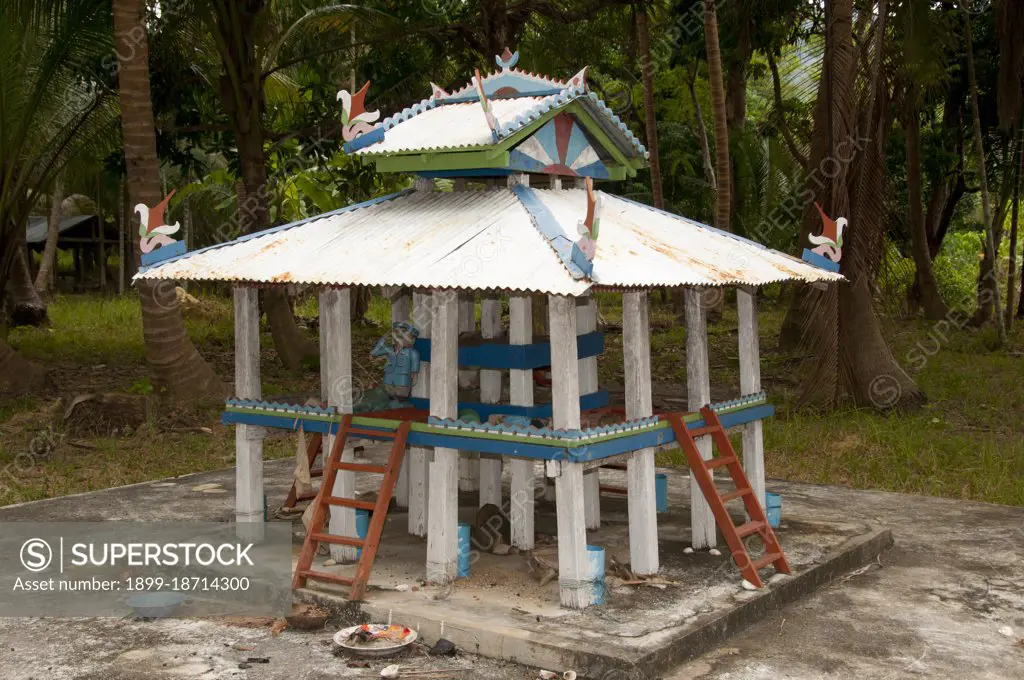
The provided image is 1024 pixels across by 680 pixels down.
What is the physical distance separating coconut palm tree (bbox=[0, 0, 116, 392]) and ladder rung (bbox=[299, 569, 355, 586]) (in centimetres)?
980

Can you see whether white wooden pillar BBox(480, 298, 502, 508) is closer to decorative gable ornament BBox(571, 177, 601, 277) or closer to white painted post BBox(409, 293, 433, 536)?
white painted post BBox(409, 293, 433, 536)

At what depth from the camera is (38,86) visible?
15.9 metres

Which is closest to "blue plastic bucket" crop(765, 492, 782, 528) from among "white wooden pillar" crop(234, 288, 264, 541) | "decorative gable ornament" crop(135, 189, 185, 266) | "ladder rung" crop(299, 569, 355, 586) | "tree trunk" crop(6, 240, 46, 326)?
"ladder rung" crop(299, 569, 355, 586)

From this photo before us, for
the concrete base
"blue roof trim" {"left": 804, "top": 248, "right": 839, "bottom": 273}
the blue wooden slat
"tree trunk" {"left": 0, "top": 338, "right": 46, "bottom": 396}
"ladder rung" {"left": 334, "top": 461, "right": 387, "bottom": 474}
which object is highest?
"blue roof trim" {"left": 804, "top": 248, "right": 839, "bottom": 273}

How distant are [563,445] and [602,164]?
286 cm

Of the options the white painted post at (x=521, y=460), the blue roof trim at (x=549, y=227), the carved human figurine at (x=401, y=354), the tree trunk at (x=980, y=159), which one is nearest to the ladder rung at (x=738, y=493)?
the white painted post at (x=521, y=460)

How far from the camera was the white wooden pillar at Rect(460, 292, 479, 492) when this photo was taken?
957cm

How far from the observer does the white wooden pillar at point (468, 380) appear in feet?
31.4

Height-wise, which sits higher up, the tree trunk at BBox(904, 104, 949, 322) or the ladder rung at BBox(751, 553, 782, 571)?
the tree trunk at BBox(904, 104, 949, 322)

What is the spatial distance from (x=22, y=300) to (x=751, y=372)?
1946 centimetres

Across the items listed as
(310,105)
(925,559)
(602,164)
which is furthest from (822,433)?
(310,105)

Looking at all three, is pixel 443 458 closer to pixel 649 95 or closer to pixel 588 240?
pixel 588 240

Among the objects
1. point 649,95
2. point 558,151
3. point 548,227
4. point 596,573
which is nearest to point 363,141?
point 558,151

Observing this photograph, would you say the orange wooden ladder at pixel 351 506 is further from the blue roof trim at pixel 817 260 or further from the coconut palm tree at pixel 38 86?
the coconut palm tree at pixel 38 86
